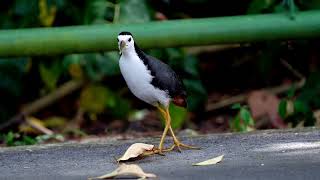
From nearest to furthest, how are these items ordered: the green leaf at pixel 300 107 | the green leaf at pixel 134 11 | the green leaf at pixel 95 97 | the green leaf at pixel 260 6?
the green leaf at pixel 300 107 → the green leaf at pixel 260 6 → the green leaf at pixel 134 11 → the green leaf at pixel 95 97

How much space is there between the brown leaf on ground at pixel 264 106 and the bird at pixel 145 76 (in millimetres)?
2335

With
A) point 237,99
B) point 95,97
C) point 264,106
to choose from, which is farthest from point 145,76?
point 237,99

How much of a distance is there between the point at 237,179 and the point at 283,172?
0.19 metres

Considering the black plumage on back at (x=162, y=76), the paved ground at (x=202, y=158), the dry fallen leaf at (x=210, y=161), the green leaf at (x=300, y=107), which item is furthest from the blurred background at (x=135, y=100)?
the dry fallen leaf at (x=210, y=161)

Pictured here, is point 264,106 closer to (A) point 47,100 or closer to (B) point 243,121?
(B) point 243,121

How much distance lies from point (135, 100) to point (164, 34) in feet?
6.82

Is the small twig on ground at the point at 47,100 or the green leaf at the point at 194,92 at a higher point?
the green leaf at the point at 194,92

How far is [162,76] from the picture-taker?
383 cm

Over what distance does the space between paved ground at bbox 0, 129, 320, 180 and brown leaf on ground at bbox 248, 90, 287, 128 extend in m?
1.92

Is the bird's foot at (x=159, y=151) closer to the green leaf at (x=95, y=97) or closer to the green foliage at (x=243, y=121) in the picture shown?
the green foliage at (x=243, y=121)

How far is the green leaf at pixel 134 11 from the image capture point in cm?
545

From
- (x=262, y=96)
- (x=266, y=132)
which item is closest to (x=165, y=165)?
(x=266, y=132)

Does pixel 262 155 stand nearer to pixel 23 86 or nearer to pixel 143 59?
pixel 143 59

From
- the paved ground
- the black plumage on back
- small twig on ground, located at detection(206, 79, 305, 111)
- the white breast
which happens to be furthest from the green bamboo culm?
small twig on ground, located at detection(206, 79, 305, 111)
